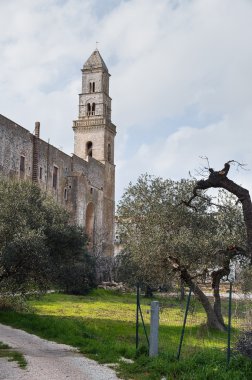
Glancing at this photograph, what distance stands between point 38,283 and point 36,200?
314 centimetres

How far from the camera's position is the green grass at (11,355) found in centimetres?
943

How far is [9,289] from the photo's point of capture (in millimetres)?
17641

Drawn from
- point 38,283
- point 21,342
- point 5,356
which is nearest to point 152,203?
point 38,283

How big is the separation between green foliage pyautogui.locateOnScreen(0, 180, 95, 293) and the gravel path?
4.14 m

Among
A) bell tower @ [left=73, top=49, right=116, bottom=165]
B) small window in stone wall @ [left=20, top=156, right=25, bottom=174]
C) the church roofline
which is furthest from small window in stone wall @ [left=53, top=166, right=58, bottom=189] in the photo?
the church roofline

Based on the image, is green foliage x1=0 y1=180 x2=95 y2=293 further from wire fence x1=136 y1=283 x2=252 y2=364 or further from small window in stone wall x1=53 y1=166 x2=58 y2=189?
small window in stone wall x1=53 y1=166 x2=58 y2=189

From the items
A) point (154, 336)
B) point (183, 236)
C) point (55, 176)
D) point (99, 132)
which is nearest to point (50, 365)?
point (154, 336)

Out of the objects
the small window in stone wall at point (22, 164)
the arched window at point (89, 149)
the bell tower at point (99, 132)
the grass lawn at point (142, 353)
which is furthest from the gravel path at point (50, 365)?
the arched window at point (89, 149)

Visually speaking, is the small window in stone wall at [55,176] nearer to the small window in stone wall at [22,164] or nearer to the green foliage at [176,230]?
the small window in stone wall at [22,164]

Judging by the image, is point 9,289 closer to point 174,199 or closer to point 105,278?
point 174,199

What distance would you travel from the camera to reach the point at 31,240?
15.9 m

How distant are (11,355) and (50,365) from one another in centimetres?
127

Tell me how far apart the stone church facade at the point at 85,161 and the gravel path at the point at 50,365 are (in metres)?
25.6

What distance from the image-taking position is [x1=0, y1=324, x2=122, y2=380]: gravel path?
8.43m
